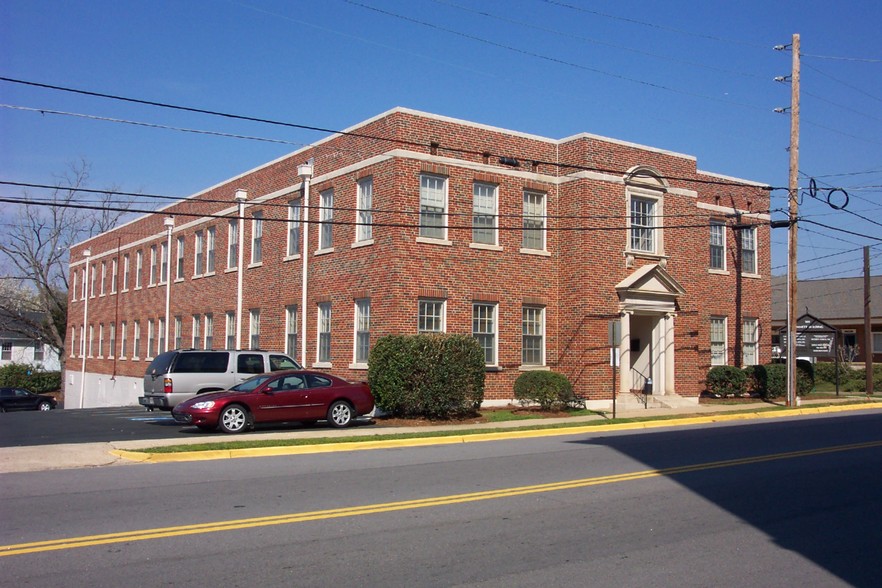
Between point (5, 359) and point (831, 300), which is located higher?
point (831, 300)

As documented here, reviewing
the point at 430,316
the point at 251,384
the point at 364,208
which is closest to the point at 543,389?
the point at 430,316

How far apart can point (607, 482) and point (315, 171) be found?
58.5 feet

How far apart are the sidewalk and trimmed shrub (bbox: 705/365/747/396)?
1.70 metres

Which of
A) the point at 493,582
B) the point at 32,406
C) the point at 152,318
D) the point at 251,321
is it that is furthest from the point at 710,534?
the point at 32,406

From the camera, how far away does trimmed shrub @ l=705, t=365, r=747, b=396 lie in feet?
93.4

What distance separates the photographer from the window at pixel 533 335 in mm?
24938

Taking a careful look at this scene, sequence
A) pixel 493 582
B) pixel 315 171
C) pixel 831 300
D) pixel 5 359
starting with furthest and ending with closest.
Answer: pixel 5 359 < pixel 831 300 < pixel 315 171 < pixel 493 582

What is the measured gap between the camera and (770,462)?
13250mm

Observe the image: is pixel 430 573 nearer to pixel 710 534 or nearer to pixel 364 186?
pixel 710 534

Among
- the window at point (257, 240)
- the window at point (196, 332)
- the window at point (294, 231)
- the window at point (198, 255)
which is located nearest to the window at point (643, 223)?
the window at point (294, 231)

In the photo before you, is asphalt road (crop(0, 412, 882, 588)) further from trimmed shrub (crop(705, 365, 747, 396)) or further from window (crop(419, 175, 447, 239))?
trimmed shrub (crop(705, 365, 747, 396))

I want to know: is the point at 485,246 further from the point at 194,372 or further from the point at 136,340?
the point at 136,340

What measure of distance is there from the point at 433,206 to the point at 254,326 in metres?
9.86

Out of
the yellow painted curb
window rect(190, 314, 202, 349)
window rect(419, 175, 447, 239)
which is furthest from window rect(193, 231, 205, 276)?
the yellow painted curb
